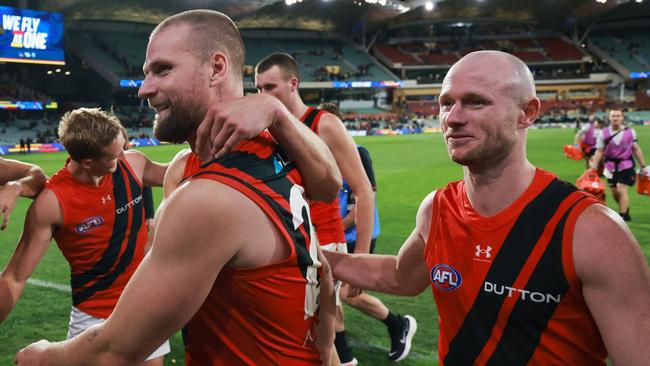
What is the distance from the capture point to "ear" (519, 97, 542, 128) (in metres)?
2.08

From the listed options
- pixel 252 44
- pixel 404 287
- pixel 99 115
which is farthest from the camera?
pixel 252 44

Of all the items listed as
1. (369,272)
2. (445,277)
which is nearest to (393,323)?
(369,272)

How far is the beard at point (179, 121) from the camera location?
1.92 meters

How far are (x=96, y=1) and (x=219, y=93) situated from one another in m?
50.4

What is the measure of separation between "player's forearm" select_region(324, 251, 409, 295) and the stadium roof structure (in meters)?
48.3

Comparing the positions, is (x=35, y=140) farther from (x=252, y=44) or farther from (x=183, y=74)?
(x=183, y=74)

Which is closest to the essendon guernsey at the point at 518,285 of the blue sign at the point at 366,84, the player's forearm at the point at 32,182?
the player's forearm at the point at 32,182

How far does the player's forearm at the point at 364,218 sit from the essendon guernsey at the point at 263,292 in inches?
88.6

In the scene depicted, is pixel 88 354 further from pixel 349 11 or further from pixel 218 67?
pixel 349 11

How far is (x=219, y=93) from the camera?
78.2 inches

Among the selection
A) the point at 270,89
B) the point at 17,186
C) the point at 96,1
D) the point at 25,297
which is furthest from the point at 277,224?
the point at 96,1

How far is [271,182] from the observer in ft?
5.98

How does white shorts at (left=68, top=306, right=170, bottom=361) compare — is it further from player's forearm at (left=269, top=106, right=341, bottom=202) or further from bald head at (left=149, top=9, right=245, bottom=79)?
bald head at (left=149, top=9, right=245, bottom=79)

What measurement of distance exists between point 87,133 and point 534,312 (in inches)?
99.4
